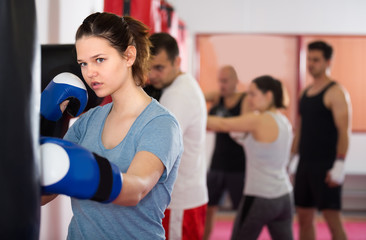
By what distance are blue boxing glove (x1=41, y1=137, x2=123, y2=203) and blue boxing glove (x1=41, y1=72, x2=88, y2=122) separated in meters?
0.30

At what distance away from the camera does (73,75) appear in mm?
1096

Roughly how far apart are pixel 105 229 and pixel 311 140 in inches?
77.7

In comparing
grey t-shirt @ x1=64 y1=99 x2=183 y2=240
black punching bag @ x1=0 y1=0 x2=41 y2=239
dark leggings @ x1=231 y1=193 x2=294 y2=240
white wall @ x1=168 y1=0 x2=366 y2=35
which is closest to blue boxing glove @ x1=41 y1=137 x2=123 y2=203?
black punching bag @ x1=0 y1=0 x2=41 y2=239

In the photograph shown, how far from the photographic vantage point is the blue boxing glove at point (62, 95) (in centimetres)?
104

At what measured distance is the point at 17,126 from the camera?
2.19ft

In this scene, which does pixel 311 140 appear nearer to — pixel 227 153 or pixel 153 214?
pixel 227 153

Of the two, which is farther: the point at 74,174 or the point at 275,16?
the point at 275,16

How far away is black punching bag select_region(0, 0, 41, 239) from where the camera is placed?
66cm

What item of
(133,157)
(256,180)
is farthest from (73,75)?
(256,180)

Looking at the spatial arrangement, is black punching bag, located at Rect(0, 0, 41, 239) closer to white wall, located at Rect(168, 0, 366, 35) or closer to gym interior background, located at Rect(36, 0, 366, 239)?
gym interior background, located at Rect(36, 0, 366, 239)

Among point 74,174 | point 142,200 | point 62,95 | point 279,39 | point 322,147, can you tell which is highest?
point 279,39

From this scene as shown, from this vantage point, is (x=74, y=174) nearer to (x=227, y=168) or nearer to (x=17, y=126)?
(x=17, y=126)

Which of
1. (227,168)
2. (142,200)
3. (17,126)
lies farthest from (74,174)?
(227,168)

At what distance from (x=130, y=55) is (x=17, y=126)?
1.28 ft
